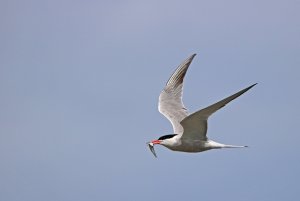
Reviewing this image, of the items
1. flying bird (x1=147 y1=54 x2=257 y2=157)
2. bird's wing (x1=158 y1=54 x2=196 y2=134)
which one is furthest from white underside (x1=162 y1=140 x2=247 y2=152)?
bird's wing (x1=158 y1=54 x2=196 y2=134)

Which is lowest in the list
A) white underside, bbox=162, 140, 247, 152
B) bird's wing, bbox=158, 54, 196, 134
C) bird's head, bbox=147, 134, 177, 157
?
white underside, bbox=162, 140, 247, 152

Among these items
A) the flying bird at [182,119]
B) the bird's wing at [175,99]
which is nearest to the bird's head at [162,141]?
the flying bird at [182,119]

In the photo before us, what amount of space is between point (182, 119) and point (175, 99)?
1.84 m

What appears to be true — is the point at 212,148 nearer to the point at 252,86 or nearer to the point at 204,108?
the point at 204,108

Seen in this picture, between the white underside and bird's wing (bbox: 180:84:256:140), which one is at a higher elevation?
bird's wing (bbox: 180:84:256:140)

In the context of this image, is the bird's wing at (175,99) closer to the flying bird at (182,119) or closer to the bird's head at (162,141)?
the flying bird at (182,119)

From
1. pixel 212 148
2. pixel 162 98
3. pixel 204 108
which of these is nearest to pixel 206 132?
pixel 212 148

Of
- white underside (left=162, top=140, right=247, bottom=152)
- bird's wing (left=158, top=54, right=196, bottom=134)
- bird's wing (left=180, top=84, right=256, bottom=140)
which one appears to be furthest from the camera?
bird's wing (left=158, top=54, right=196, bottom=134)

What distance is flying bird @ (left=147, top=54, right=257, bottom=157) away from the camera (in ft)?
49.2

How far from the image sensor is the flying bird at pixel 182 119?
15.0m

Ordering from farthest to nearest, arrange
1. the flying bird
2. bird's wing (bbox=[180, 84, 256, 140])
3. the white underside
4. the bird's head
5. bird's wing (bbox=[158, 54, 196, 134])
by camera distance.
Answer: bird's wing (bbox=[158, 54, 196, 134])
the bird's head
the white underside
the flying bird
bird's wing (bbox=[180, 84, 256, 140])

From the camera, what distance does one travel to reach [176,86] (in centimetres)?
1927

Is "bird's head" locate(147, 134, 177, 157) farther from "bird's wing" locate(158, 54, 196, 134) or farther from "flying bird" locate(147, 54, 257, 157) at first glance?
"bird's wing" locate(158, 54, 196, 134)

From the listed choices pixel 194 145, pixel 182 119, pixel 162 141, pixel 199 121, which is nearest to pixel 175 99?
pixel 182 119
